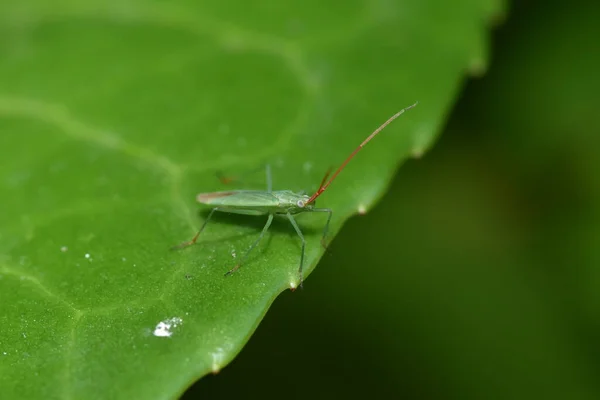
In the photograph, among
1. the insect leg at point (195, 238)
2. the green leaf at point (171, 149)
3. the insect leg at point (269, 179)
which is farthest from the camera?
the insect leg at point (269, 179)

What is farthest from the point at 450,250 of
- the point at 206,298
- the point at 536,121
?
the point at 206,298

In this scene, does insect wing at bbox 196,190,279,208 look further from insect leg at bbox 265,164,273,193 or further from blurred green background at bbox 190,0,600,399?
blurred green background at bbox 190,0,600,399

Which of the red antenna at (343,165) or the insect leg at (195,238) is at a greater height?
the red antenna at (343,165)

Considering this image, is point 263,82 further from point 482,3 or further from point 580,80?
point 580,80

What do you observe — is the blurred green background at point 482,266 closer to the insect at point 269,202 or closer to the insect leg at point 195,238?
the insect at point 269,202

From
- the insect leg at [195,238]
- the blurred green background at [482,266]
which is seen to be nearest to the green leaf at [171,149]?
the insect leg at [195,238]

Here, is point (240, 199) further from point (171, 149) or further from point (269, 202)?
point (171, 149)

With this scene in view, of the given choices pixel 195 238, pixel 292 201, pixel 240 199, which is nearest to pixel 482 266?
pixel 292 201
